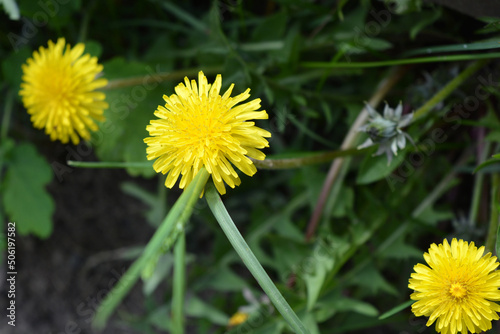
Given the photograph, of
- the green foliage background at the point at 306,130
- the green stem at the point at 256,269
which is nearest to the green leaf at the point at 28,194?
the green foliage background at the point at 306,130

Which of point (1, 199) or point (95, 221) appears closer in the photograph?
point (1, 199)

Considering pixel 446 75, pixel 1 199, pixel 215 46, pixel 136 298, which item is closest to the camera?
pixel 446 75

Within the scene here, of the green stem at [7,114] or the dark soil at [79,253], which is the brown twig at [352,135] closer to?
the dark soil at [79,253]

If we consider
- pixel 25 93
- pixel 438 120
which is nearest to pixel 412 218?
pixel 438 120

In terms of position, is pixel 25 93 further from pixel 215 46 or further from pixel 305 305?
pixel 305 305

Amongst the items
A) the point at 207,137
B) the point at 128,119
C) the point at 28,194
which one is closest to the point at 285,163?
the point at 207,137

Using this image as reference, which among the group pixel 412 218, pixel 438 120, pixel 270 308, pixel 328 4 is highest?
pixel 328 4
